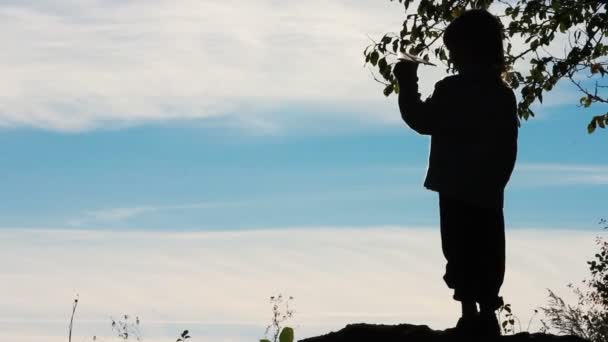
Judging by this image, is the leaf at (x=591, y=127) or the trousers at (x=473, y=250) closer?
the trousers at (x=473, y=250)

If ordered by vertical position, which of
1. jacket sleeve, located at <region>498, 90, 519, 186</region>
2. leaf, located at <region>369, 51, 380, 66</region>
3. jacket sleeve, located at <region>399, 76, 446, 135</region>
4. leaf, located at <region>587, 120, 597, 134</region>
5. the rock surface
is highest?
leaf, located at <region>369, 51, 380, 66</region>

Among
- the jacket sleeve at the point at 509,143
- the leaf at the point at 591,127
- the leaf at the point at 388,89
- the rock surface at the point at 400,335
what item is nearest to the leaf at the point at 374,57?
the leaf at the point at 388,89

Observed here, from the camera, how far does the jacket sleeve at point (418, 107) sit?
24.0 feet

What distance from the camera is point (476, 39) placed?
288 inches

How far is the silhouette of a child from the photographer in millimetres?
7211

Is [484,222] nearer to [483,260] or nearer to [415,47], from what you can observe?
[483,260]

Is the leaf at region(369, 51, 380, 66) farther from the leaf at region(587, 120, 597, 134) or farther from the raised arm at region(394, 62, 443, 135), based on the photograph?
the raised arm at region(394, 62, 443, 135)

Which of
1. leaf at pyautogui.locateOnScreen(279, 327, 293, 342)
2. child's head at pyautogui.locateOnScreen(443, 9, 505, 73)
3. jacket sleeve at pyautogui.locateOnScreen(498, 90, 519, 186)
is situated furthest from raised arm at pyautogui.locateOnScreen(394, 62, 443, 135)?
leaf at pyautogui.locateOnScreen(279, 327, 293, 342)

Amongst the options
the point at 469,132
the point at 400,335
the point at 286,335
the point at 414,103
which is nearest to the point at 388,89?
the point at 414,103

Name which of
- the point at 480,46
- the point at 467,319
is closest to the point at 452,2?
the point at 480,46

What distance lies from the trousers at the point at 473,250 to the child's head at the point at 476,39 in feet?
3.41

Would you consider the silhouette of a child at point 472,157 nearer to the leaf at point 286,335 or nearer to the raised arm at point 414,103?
the raised arm at point 414,103

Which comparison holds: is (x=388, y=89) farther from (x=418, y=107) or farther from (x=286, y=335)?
(x=286, y=335)

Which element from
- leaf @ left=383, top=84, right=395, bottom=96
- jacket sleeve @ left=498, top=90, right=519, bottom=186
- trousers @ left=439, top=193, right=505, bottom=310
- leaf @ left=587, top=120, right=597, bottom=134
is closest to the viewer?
trousers @ left=439, top=193, right=505, bottom=310
